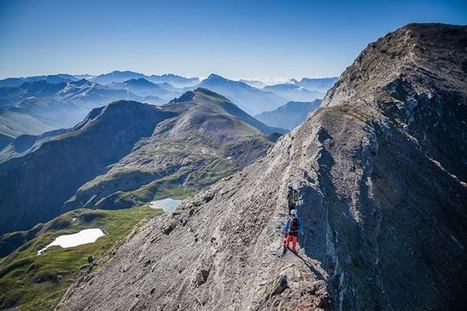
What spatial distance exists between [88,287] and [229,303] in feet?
222

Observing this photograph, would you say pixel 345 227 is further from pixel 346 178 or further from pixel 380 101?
pixel 380 101

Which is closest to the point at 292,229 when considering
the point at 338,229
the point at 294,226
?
the point at 294,226

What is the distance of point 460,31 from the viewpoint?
132000 mm

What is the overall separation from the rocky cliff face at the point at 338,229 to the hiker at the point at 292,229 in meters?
1.32

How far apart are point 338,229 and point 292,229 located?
1065cm

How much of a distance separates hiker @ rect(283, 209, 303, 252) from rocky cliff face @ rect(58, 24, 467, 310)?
4.35ft

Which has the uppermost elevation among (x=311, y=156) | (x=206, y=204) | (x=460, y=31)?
(x=460, y=31)

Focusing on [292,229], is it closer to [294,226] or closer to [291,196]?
[294,226]

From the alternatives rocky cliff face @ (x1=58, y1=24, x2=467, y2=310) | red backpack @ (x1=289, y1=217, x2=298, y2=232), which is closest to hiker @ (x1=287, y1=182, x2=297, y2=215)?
rocky cliff face @ (x1=58, y1=24, x2=467, y2=310)

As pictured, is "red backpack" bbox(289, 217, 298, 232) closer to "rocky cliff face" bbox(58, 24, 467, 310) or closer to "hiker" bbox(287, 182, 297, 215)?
"rocky cliff face" bbox(58, 24, 467, 310)

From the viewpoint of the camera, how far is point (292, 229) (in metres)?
30.7

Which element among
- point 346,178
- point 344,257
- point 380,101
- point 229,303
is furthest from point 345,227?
point 380,101

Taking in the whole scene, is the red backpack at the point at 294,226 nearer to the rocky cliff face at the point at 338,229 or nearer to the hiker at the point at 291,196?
the rocky cliff face at the point at 338,229

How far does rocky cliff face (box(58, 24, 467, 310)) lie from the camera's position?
3369 cm
